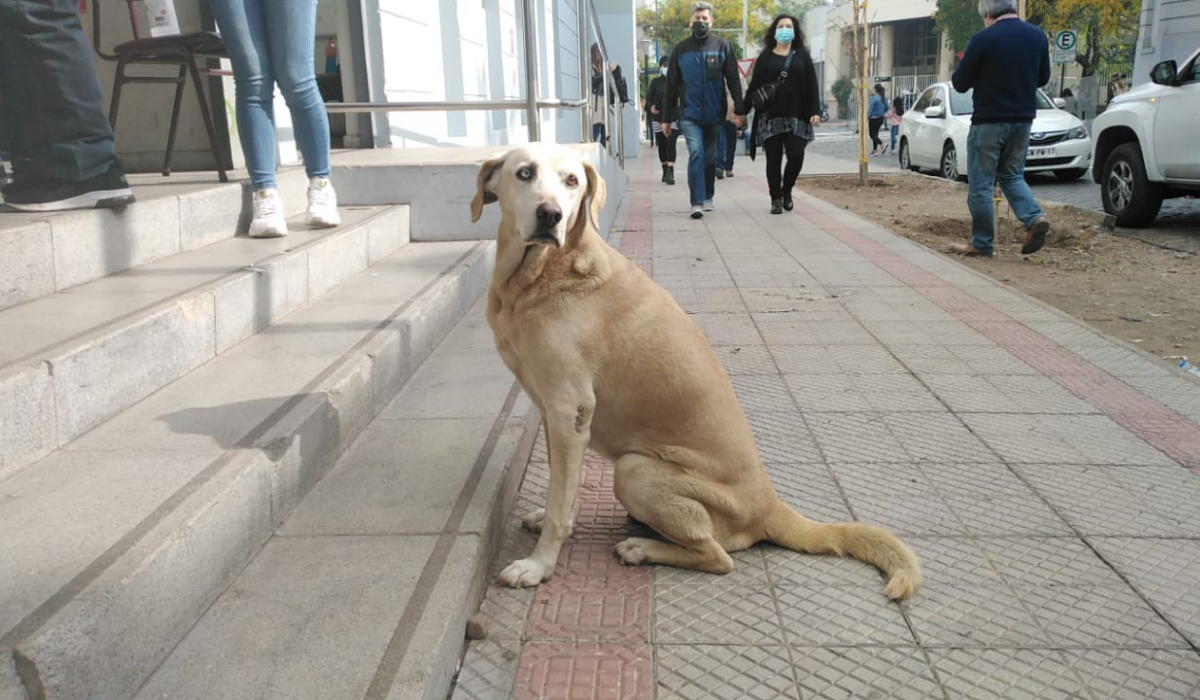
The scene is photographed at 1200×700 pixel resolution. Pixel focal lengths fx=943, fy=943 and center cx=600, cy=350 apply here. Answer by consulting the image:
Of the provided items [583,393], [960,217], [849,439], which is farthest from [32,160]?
[960,217]

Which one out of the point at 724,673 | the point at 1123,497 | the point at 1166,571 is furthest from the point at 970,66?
the point at 724,673

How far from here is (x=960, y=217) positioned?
38.4 ft

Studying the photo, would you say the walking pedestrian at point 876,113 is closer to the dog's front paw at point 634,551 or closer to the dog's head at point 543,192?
the dog's head at point 543,192

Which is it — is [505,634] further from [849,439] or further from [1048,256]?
Result: [1048,256]

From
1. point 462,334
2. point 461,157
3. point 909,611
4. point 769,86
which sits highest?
point 769,86

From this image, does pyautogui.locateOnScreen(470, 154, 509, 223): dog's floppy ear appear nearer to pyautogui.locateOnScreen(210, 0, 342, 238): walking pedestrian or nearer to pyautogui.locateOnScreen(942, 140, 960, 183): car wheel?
pyautogui.locateOnScreen(210, 0, 342, 238): walking pedestrian

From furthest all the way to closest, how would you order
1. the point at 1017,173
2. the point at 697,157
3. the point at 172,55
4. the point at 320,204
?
the point at 697,157 → the point at 1017,173 → the point at 172,55 → the point at 320,204

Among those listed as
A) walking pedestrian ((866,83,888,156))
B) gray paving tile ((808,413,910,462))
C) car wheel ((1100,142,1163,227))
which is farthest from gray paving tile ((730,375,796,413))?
walking pedestrian ((866,83,888,156))

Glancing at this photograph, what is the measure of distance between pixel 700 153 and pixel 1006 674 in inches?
356

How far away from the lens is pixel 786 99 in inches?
422

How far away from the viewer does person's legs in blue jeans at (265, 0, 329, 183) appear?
187 inches

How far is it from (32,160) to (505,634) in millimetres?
2770

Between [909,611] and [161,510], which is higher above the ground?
[161,510]

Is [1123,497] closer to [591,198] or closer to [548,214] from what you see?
[591,198]
